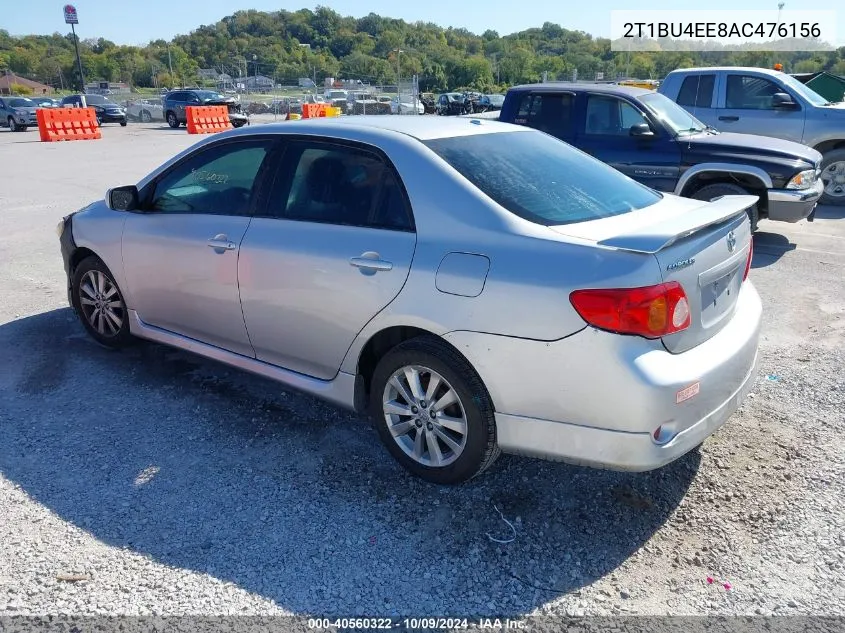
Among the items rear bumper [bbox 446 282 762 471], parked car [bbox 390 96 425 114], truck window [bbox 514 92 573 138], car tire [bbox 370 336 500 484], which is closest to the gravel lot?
car tire [bbox 370 336 500 484]

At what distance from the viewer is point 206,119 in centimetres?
2800

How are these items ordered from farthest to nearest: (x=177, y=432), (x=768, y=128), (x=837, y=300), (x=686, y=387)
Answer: (x=768, y=128), (x=837, y=300), (x=177, y=432), (x=686, y=387)

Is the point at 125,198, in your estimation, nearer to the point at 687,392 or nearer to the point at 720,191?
the point at 687,392

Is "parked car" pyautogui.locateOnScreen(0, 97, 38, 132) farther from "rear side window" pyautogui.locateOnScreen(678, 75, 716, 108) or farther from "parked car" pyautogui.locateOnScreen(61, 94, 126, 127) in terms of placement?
"rear side window" pyautogui.locateOnScreen(678, 75, 716, 108)

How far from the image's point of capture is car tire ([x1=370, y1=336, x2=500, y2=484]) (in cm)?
304

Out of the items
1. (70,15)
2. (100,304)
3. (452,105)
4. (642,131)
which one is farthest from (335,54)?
(100,304)

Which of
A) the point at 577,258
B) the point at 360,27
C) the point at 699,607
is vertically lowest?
the point at 699,607

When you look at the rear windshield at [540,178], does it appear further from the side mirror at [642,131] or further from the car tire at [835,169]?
the car tire at [835,169]

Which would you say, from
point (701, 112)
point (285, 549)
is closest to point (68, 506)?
point (285, 549)

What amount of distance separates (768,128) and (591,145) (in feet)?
11.8

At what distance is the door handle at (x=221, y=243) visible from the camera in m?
3.90

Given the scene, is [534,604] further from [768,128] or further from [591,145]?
[768,128]

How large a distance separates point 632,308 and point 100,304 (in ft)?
12.8

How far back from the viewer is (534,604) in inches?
103
